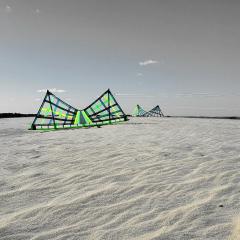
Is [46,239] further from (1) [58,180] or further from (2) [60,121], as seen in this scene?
(2) [60,121]

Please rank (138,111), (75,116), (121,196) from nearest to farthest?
(121,196) → (75,116) → (138,111)

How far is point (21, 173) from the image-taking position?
4609 mm

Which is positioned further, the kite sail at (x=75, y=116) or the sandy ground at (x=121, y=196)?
the kite sail at (x=75, y=116)

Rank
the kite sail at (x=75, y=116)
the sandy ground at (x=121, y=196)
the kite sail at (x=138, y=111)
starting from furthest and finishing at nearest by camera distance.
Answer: the kite sail at (x=138, y=111), the kite sail at (x=75, y=116), the sandy ground at (x=121, y=196)

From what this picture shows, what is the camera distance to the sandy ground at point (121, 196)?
2.63 m

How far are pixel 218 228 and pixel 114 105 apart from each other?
47.7 feet

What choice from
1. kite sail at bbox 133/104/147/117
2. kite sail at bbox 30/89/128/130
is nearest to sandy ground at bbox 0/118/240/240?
kite sail at bbox 30/89/128/130

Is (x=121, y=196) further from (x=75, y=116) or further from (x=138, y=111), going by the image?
(x=138, y=111)

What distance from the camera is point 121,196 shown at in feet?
11.5

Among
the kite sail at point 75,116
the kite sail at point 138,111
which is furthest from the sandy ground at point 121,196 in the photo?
the kite sail at point 138,111

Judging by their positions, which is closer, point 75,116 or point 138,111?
point 75,116

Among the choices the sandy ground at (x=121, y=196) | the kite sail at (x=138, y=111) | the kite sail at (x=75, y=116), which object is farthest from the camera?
the kite sail at (x=138, y=111)

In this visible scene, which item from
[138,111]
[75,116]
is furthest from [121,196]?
[138,111]

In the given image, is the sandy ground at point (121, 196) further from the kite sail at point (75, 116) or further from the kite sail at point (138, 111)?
the kite sail at point (138, 111)
